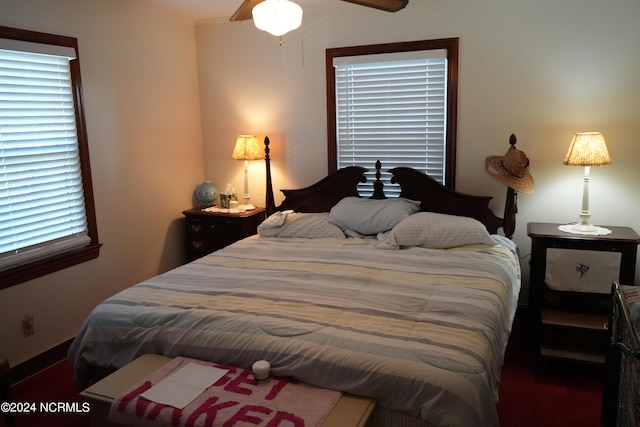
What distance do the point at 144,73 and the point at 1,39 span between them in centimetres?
117

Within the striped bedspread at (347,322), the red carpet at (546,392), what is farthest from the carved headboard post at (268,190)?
the red carpet at (546,392)

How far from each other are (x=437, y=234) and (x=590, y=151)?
41.3 inches

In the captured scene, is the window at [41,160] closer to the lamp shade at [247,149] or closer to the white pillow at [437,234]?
the lamp shade at [247,149]

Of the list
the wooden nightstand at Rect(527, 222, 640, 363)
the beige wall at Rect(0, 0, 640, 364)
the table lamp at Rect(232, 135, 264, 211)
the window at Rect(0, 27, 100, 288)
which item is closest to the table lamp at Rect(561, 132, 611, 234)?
the wooden nightstand at Rect(527, 222, 640, 363)

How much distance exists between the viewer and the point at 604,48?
3189mm

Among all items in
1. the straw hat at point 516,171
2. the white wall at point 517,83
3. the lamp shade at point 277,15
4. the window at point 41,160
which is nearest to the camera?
the lamp shade at point 277,15

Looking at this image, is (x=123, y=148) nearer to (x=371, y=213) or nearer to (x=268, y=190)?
(x=268, y=190)

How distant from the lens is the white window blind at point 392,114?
3686mm

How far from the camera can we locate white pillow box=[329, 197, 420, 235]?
342 centimetres

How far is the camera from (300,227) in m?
3.57

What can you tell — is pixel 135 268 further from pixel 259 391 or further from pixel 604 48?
pixel 604 48

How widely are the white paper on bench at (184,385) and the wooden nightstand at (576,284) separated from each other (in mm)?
2014

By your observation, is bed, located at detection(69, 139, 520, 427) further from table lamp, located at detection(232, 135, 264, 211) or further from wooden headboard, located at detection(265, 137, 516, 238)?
table lamp, located at detection(232, 135, 264, 211)

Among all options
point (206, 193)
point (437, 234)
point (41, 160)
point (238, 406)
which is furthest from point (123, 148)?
point (238, 406)
